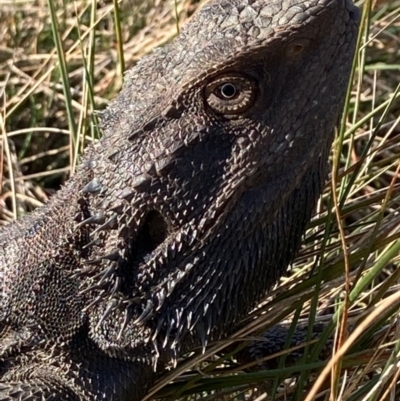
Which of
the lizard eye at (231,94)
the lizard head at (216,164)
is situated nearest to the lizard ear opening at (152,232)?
the lizard head at (216,164)

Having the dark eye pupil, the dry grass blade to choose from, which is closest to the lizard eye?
the dark eye pupil

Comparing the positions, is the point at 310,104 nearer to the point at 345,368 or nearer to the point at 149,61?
the point at 149,61

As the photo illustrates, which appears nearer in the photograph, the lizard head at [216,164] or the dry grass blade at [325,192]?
the lizard head at [216,164]

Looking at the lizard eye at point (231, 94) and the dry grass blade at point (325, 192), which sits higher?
the lizard eye at point (231, 94)

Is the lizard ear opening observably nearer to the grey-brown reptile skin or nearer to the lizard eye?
the grey-brown reptile skin

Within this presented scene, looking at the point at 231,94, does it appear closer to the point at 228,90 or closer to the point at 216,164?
the point at 228,90

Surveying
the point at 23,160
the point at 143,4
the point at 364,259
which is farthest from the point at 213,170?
the point at 143,4

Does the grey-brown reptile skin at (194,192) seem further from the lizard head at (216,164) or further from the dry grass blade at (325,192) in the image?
the dry grass blade at (325,192)

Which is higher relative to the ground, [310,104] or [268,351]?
[310,104]
